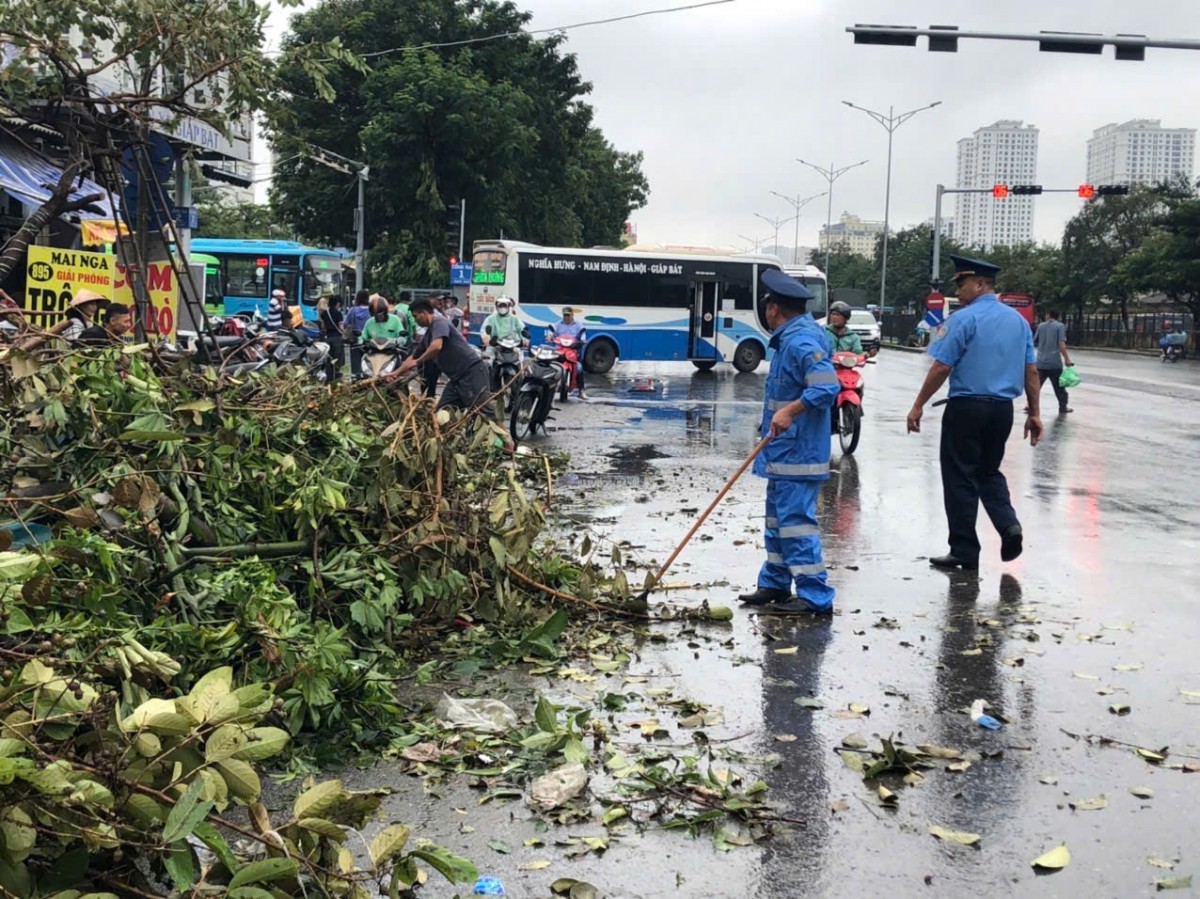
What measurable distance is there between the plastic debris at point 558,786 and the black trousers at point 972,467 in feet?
13.9

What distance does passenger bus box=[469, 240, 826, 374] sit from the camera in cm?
2973

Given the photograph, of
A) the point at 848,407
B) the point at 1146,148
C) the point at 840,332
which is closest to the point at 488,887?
the point at 848,407

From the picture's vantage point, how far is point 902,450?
14555 millimetres

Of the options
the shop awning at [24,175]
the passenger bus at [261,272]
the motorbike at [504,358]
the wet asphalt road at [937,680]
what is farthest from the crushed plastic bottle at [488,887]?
the passenger bus at [261,272]

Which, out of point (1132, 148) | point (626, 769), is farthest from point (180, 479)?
point (1132, 148)

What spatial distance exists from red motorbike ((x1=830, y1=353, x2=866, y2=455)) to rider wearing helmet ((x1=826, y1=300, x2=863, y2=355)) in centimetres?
29

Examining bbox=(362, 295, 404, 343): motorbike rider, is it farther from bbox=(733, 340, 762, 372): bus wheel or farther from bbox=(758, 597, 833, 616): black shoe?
bbox=(733, 340, 762, 372): bus wheel

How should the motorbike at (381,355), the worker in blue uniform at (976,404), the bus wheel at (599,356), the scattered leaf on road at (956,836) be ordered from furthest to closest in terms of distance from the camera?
the bus wheel at (599,356) < the motorbike at (381,355) < the worker in blue uniform at (976,404) < the scattered leaf on road at (956,836)

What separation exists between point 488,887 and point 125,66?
15.9 ft

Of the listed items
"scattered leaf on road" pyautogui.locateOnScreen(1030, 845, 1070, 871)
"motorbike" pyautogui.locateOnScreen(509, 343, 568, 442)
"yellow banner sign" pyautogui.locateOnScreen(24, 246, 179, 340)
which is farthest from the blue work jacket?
"motorbike" pyautogui.locateOnScreen(509, 343, 568, 442)

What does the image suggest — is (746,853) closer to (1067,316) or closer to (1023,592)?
(1023,592)

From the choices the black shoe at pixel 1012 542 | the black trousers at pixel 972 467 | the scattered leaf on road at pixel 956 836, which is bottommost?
the scattered leaf on road at pixel 956 836

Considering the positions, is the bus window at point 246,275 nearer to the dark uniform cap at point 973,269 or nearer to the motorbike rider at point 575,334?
the motorbike rider at point 575,334

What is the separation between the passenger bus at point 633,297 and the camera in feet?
97.6
